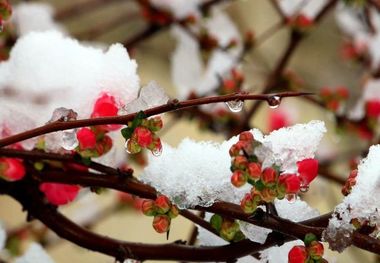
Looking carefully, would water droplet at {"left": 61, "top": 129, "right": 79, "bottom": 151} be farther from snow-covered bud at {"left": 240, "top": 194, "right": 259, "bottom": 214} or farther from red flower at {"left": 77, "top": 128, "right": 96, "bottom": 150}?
snow-covered bud at {"left": 240, "top": 194, "right": 259, "bottom": 214}

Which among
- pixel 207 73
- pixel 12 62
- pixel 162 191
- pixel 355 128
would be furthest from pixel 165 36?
pixel 162 191

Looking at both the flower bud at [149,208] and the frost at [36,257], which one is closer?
the flower bud at [149,208]

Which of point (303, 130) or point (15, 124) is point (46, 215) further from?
point (303, 130)

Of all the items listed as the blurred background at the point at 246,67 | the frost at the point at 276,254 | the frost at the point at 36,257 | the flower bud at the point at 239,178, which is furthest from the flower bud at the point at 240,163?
the blurred background at the point at 246,67

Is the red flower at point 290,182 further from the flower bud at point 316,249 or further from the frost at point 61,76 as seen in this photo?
the frost at point 61,76

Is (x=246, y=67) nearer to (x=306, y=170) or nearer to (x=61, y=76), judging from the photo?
(x=61, y=76)
